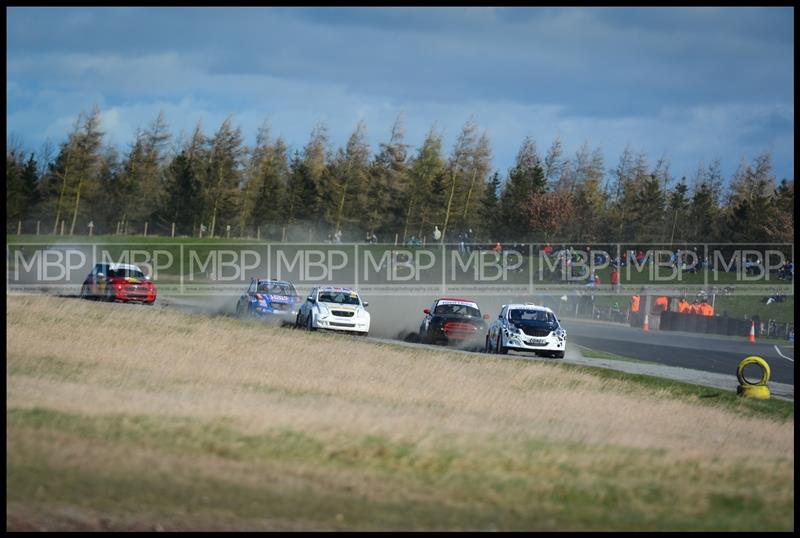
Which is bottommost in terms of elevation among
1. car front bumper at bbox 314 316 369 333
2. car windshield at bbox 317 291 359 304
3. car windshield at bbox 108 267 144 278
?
car front bumper at bbox 314 316 369 333

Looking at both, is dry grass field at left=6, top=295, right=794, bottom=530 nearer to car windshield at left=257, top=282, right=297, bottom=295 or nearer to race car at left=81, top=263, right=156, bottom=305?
car windshield at left=257, top=282, right=297, bottom=295

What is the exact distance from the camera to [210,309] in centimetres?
4094

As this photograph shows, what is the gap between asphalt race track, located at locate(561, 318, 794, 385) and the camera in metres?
30.8

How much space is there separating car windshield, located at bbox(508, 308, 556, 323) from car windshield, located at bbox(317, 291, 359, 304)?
5.38m

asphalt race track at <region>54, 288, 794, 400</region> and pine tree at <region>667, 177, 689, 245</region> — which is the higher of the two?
pine tree at <region>667, 177, 689, 245</region>

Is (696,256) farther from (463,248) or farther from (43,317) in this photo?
(43,317)

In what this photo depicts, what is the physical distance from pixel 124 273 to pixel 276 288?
7220mm

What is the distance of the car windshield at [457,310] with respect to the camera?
32656 mm

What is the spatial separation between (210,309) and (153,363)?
2052cm

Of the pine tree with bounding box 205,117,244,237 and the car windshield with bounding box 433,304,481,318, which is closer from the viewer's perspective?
the car windshield with bounding box 433,304,481,318

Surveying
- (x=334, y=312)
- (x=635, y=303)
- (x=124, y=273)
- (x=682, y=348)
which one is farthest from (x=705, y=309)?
(x=124, y=273)

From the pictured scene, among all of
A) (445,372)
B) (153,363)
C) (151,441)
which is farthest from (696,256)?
(151,441)

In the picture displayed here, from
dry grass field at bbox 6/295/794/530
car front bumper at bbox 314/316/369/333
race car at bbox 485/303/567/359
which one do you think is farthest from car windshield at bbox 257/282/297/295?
dry grass field at bbox 6/295/794/530

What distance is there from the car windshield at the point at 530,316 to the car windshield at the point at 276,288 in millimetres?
8880
